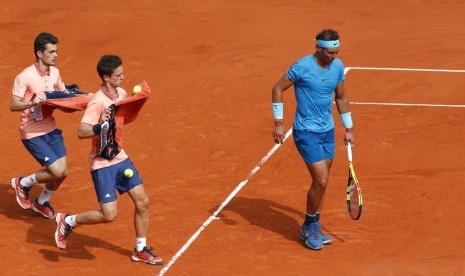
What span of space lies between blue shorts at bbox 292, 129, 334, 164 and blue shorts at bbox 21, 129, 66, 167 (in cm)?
328

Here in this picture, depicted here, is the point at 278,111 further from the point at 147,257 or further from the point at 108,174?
the point at 147,257

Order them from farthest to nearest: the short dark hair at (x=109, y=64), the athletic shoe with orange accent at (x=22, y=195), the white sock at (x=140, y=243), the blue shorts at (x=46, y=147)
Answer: the athletic shoe with orange accent at (x=22, y=195) < the blue shorts at (x=46, y=147) < the white sock at (x=140, y=243) < the short dark hair at (x=109, y=64)

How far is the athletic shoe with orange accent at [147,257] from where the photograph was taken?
1312cm

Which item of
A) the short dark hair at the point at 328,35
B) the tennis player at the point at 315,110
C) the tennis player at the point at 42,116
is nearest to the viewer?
the short dark hair at the point at 328,35

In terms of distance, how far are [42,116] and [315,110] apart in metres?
3.65

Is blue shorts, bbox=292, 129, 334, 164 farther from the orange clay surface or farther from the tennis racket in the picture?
the orange clay surface

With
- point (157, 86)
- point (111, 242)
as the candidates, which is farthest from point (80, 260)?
point (157, 86)

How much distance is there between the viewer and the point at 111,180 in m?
12.8

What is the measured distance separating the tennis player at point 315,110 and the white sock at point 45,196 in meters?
3.44

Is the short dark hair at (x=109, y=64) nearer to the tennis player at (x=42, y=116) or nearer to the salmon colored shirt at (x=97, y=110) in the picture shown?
the salmon colored shirt at (x=97, y=110)

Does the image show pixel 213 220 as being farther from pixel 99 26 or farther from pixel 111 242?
pixel 99 26

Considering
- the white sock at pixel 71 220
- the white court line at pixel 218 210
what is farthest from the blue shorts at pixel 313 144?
the white sock at pixel 71 220

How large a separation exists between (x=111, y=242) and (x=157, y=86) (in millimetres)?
6951

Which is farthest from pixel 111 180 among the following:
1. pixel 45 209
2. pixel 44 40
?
pixel 45 209
